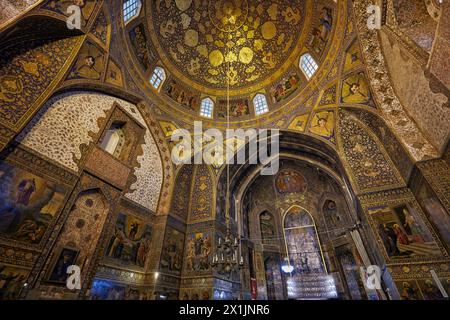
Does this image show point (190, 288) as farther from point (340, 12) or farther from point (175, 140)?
point (340, 12)

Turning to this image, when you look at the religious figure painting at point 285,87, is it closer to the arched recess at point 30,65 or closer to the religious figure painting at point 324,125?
the religious figure painting at point 324,125

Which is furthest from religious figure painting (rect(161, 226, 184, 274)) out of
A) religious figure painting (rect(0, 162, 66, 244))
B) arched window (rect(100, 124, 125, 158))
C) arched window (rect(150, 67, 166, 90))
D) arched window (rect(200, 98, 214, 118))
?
arched window (rect(150, 67, 166, 90))

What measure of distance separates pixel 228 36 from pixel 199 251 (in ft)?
45.1

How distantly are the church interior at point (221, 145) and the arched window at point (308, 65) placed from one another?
0.10 m

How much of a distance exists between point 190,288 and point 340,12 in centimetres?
1448

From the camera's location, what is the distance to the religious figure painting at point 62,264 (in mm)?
6227

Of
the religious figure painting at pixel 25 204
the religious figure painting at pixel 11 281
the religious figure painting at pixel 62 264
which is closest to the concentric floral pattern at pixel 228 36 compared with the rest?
the religious figure painting at pixel 25 204

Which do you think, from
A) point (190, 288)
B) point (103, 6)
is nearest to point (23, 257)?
point (190, 288)

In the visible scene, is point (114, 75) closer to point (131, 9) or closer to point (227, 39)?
point (131, 9)

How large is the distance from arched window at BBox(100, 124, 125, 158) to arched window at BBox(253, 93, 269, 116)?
8.57 meters

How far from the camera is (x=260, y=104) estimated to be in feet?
47.4

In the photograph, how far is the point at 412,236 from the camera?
761 centimetres

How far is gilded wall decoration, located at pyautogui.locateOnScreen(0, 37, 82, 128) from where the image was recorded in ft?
19.5
